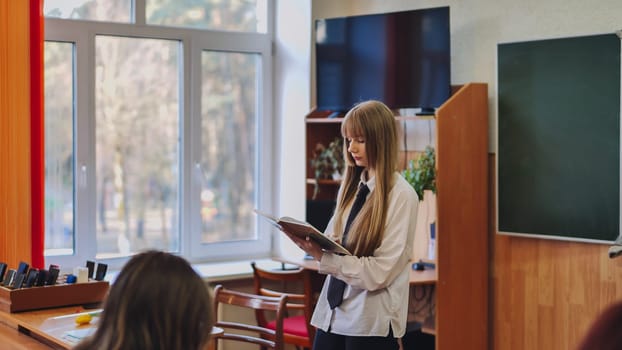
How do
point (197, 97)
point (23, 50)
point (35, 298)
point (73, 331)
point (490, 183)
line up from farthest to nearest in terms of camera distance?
point (197, 97), point (490, 183), point (23, 50), point (35, 298), point (73, 331)

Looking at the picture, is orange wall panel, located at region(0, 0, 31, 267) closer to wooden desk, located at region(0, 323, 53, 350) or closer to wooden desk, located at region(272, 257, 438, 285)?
wooden desk, located at region(0, 323, 53, 350)

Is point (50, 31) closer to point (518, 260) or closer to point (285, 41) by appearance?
point (285, 41)

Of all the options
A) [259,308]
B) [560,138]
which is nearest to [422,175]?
[560,138]

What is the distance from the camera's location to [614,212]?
12.7ft

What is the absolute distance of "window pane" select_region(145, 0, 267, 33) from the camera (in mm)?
5145

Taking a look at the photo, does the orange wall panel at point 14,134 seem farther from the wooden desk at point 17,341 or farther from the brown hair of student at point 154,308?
the brown hair of student at point 154,308

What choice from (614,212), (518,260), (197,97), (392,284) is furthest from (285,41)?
(392,284)

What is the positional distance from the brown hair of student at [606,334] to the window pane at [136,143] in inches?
167

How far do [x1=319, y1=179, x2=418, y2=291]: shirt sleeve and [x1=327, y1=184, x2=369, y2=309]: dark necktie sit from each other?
75 millimetres

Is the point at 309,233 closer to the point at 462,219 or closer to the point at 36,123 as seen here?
the point at 462,219

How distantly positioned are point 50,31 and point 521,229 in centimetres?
282

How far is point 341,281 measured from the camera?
9.78ft

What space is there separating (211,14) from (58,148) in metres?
1.34

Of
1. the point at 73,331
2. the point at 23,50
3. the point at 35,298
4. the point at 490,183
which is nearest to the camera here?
the point at 73,331
